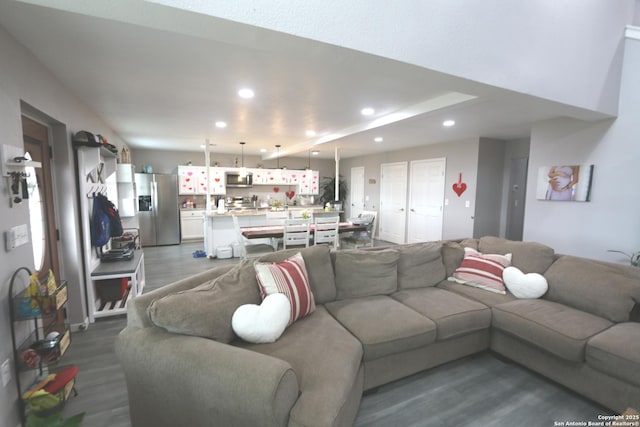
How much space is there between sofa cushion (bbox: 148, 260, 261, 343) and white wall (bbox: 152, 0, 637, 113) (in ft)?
4.63

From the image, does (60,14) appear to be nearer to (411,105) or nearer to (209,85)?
(209,85)

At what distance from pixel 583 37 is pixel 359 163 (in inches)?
238

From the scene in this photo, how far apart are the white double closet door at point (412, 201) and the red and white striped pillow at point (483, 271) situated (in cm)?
326

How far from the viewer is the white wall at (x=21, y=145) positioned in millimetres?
1614

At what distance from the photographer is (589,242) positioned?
3.19m

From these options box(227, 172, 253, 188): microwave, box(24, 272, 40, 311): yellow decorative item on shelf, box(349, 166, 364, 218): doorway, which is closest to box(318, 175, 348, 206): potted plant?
box(349, 166, 364, 218): doorway

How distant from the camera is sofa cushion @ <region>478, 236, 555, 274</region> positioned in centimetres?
260

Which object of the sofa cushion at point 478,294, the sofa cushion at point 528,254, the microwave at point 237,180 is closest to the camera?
the sofa cushion at point 478,294

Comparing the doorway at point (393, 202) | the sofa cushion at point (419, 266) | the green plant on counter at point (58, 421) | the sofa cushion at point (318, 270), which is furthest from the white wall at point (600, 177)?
the green plant on counter at point (58, 421)

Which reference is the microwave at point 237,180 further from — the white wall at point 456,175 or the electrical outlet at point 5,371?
the electrical outlet at point 5,371

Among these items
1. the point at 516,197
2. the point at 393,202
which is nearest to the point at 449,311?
the point at 516,197

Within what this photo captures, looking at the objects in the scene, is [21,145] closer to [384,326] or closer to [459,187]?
[384,326]

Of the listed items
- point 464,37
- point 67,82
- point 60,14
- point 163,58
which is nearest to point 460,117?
point 464,37

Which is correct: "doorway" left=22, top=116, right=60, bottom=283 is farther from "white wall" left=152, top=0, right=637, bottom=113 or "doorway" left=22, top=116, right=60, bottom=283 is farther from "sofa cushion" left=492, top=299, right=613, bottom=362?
"sofa cushion" left=492, top=299, right=613, bottom=362
